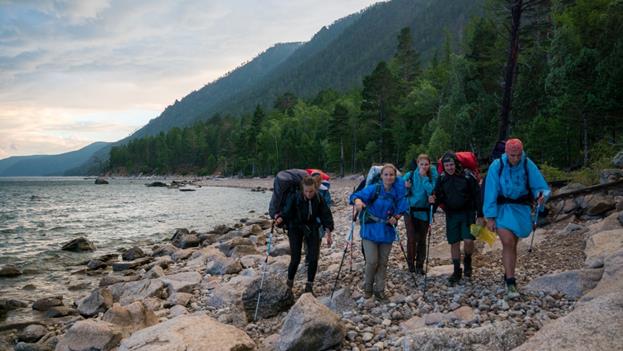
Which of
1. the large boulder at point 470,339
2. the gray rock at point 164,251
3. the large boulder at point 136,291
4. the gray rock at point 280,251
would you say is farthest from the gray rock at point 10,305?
the large boulder at point 470,339

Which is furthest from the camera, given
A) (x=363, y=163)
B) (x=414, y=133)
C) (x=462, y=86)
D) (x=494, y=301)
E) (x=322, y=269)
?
(x=363, y=163)

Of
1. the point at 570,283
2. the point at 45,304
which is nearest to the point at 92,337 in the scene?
the point at 45,304

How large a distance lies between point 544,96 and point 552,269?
31527 mm

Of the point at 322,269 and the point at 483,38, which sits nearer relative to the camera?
the point at 322,269

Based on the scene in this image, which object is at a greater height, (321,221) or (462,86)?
(462,86)

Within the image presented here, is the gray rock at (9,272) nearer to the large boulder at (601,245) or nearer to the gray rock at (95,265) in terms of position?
Result: the gray rock at (95,265)

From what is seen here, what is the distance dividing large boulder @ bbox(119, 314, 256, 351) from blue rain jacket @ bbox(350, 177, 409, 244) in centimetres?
258

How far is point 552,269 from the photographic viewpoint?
7.41 metres

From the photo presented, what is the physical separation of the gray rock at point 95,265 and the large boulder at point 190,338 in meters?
11.1

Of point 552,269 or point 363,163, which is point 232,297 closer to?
point 552,269

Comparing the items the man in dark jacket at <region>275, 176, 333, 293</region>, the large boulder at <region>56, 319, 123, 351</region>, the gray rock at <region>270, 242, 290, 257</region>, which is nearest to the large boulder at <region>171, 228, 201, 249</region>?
the gray rock at <region>270, 242, 290, 257</region>

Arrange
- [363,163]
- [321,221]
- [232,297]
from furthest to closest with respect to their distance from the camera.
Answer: [363,163], [232,297], [321,221]

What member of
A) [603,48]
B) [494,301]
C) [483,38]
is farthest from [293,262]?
[483,38]

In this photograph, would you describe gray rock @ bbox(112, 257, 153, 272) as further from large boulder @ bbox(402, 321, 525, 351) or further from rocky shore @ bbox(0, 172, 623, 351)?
large boulder @ bbox(402, 321, 525, 351)
